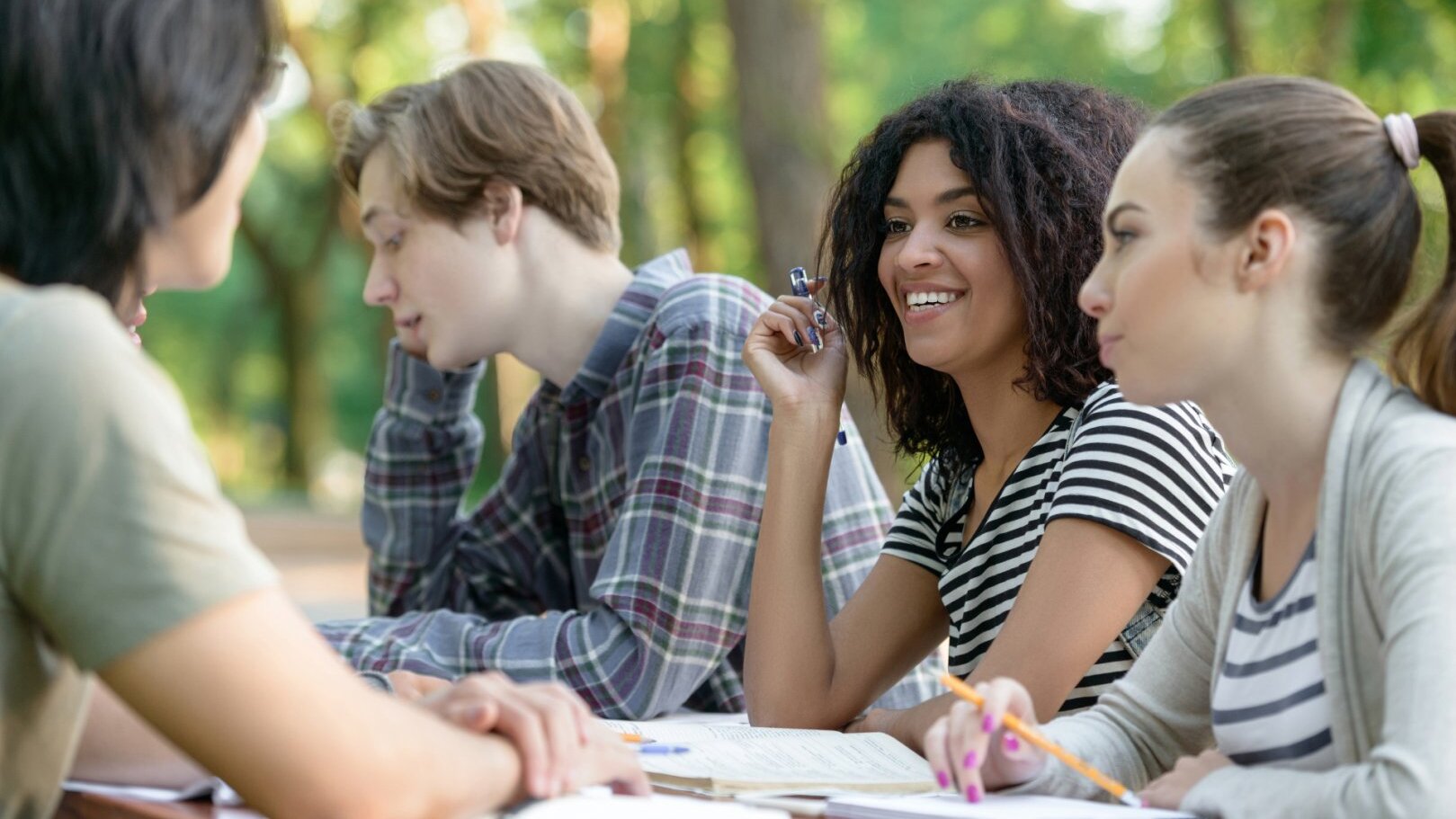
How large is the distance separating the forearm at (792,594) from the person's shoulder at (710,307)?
0.33 m

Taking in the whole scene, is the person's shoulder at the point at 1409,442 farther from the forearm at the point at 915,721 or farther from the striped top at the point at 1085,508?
the forearm at the point at 915,721

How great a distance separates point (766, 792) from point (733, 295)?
4.55 ft

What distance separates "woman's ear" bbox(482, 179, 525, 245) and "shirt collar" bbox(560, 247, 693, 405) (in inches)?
11.3

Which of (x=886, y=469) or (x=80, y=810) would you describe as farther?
(x=886, y=469)

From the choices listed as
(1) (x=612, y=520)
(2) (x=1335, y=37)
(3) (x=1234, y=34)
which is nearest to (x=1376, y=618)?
(1) (x=612, y=520)

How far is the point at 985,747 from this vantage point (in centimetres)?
150

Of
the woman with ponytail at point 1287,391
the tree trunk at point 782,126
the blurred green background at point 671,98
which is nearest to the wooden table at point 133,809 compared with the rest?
the woman with ponytail at point 1287,391

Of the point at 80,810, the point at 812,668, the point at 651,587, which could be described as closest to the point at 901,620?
the point at 812,668

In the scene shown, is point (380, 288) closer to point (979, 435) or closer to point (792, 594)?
point (792, 594)

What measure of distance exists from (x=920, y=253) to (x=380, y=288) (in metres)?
1.31

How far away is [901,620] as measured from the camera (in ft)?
7.86

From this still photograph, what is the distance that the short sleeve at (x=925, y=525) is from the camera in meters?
2.39

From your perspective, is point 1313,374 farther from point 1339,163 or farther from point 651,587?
point 651,587

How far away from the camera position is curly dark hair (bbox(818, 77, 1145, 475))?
220 cm
